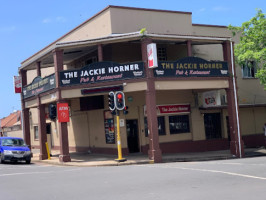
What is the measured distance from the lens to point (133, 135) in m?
22.9

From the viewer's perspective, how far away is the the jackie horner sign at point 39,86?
2120cm

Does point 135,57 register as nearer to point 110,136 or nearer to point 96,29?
point 96,29

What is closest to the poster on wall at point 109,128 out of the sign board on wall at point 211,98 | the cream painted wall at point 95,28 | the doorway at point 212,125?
the cream painted wall at point 95,28

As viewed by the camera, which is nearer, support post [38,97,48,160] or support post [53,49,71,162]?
support post [53,49,71,162]

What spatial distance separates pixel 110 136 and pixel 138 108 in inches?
98.3

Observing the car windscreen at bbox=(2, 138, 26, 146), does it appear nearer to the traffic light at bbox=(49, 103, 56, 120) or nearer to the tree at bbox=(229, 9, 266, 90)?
the traffic light at bbox=(49, 103, 56, 120)

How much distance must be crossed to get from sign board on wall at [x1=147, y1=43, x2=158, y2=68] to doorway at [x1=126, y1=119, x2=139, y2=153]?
200 inches

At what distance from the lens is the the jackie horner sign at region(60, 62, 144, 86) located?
19328 mm

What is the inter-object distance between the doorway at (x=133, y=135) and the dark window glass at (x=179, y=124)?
2.30 metres

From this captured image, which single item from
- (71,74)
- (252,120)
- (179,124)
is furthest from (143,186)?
(252,120)

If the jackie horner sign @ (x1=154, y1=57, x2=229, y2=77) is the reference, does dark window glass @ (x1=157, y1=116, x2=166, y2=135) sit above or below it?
below

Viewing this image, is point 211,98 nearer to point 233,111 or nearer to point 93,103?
point 233,111

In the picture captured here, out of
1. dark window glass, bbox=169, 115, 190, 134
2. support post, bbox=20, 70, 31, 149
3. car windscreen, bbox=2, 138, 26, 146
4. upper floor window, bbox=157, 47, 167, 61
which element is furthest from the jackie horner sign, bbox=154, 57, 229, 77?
support post, bbox=20, 70, 31, 149

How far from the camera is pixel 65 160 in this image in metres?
19.9
